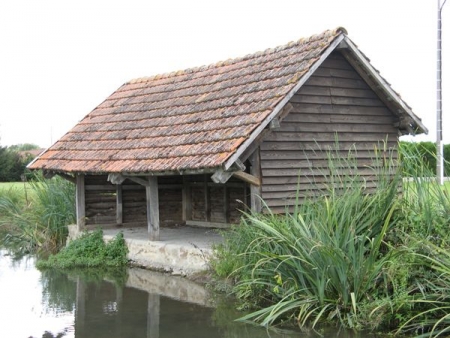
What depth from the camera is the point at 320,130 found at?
12695 millimetres

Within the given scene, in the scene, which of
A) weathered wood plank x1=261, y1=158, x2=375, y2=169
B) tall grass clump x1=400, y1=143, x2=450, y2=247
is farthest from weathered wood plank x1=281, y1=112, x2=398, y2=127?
tall grass clump x1=400, y1=143, x2=450, y2=247

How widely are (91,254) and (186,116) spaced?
4116 mm

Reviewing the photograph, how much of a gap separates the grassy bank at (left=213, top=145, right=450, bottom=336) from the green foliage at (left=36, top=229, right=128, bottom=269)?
5.72m

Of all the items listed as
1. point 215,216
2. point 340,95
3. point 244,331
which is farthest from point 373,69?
point 244,331

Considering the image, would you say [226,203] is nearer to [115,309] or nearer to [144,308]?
[144,308]

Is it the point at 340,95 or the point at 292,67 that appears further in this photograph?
the point at 340,95

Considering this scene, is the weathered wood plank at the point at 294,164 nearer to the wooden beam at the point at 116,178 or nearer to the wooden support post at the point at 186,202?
the wooden beam at the point at 116,178

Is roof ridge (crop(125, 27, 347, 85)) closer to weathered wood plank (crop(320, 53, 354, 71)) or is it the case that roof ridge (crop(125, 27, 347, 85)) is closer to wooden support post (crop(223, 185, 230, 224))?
weathered wood plank (crop(320, 53, 354, 71))

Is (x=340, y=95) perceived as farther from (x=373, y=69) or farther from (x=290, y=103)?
(x=290, y=103)

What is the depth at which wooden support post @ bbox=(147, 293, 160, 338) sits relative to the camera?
8273 mm

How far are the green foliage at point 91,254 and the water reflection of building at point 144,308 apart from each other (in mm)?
1363

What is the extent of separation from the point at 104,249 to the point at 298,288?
7.27 m

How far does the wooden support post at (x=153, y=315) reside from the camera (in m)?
8.27

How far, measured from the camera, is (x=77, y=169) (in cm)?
1452
